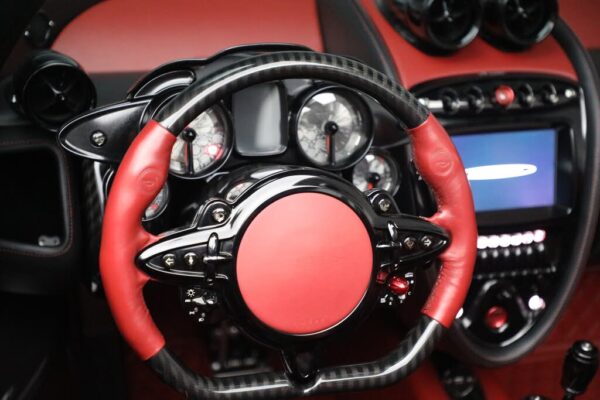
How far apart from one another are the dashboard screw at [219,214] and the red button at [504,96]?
0.72m

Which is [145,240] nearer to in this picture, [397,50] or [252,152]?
[252,152]

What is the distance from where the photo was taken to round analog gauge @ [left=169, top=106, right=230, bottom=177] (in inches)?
38.5

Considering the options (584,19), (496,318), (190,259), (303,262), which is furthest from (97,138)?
(584,19)

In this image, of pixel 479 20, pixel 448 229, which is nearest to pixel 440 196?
pixel 448 229

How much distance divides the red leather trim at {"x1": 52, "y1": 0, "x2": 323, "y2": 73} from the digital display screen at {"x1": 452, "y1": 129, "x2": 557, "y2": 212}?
0.48 m

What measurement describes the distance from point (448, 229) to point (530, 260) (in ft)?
1.86

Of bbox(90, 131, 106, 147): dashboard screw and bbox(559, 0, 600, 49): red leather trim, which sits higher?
bbox(90, 131, 106, 147): dashboard screw

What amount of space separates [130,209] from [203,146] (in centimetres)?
25

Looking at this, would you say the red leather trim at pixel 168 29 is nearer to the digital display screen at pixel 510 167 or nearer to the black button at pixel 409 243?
the digital display screen at pixel 510 167

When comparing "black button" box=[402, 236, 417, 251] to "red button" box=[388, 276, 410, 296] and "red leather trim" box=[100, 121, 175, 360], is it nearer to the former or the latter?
"red button" box=[388, 276, 410, 296]

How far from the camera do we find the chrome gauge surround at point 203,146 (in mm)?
976

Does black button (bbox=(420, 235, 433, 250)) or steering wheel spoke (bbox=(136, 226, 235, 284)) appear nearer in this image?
steering wheel spoke (bbox=(136, 226, 235, 284))

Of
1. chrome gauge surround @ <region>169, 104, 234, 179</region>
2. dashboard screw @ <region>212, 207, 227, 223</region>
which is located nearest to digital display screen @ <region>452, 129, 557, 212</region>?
chrome gauge surround @ <region>169, 104, 234, 179</region>

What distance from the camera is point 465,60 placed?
133 cm
